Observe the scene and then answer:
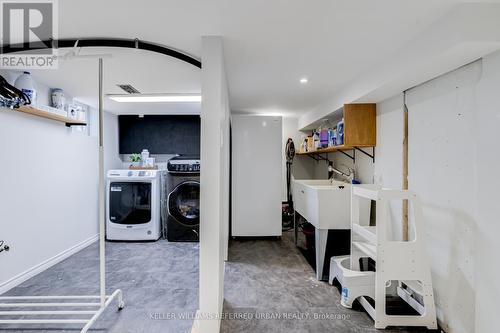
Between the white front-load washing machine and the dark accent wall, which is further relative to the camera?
the dark accent wall

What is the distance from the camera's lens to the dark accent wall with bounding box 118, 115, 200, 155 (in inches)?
164

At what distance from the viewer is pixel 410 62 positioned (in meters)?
1.68

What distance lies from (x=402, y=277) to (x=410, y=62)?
1512mm

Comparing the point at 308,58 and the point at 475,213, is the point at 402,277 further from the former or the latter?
the point at 308,58

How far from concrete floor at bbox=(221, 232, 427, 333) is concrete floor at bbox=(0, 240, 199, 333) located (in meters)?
0.40

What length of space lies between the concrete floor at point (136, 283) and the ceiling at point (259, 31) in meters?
2.03

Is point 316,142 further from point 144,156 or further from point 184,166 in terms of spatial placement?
point 144,156

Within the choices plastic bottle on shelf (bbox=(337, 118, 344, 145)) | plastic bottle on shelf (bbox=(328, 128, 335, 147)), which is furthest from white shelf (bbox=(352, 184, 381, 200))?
plastic bottle on shelf (bbox=(328, 128, 335, 147))

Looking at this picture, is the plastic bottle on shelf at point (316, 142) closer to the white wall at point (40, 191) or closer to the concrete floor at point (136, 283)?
the concrete floor at point (136, 283)

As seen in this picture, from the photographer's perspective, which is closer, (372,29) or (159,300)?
(372,29)

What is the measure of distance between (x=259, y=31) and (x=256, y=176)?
2324mm

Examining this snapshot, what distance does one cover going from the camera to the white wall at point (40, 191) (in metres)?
2.25

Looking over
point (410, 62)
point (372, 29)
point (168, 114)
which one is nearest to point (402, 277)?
point (410, 62)

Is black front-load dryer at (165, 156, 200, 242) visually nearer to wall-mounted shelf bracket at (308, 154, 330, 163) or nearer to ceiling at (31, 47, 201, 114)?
ceiling at (31, 47, 201, 114)
